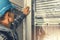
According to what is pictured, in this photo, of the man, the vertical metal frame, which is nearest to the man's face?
the man

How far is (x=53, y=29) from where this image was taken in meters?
1.41

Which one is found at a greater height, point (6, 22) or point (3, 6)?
point (3, 6)

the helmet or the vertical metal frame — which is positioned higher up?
the helmet

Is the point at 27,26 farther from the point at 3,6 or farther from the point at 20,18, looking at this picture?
the point at 3,6

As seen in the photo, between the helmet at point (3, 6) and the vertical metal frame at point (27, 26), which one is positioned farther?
the vertical metal frame at point (27, 26)

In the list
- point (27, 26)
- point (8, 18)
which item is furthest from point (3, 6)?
point (27, 26)

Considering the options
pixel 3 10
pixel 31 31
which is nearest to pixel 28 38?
pixel 31 31

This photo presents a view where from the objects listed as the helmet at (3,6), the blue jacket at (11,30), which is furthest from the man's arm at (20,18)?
the helmet at (3,6)

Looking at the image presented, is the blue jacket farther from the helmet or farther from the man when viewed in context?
the helmet

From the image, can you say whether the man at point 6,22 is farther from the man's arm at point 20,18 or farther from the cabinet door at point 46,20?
the cabinet door at point 46,20

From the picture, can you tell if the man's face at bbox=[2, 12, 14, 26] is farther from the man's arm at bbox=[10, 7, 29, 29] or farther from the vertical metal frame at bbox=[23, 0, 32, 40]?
the vertical metal frame at bbox=[23, 0, 32, 40]

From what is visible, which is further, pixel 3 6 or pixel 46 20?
pixel 46 20

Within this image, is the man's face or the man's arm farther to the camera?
the man's arm

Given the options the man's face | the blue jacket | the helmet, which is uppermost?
the helmet
